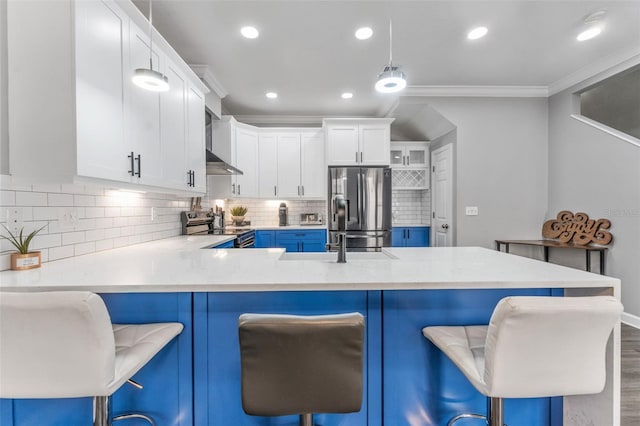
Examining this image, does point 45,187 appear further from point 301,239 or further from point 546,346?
point 301,239

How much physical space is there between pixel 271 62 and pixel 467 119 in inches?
105

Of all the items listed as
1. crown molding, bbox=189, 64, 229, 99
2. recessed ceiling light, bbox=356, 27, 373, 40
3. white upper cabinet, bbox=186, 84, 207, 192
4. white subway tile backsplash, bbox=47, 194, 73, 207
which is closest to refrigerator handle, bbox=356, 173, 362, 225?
recessed ceiling light, bbox=356, 27, 373, 40

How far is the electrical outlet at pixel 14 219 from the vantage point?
4.73 feet

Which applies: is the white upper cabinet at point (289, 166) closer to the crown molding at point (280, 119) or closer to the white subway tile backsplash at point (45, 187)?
the crown molding at point (280, 119)

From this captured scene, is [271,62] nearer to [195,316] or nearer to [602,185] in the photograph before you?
[195,316]

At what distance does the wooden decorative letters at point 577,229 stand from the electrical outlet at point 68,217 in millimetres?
4716

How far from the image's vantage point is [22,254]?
4.70 ft

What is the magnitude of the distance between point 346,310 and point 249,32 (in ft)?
8.33

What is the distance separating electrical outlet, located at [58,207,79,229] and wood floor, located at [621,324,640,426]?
3.40 m

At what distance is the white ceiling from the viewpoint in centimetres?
235

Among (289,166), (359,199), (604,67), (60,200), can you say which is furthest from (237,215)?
(604,67)

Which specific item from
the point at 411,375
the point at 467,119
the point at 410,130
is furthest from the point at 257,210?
the point at 411,375

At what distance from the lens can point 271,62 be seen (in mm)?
3156

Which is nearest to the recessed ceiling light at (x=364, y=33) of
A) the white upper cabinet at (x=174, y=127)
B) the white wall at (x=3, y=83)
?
the white upper cabinet at (x=174, y=127)
